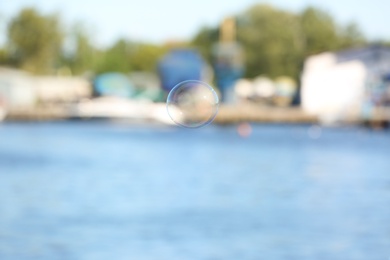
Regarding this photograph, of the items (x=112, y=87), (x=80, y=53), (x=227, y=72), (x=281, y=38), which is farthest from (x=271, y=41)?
(x=80, y=53)

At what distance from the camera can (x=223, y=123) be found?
81.9 meters

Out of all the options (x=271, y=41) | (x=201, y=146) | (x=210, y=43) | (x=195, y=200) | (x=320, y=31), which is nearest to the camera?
(x=195, y=200)

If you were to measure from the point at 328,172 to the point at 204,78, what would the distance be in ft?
174

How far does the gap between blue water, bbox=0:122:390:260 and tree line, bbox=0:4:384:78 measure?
1297 inches

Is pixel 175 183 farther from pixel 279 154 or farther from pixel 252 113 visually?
pixel 252 113

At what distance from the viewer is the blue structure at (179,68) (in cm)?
9512

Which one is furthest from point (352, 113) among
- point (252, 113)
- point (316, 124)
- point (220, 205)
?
point (220, 205)

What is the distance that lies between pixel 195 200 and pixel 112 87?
70.6m

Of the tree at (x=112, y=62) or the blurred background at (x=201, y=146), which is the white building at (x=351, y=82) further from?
the tree at (x=112, y=62)

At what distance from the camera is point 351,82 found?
7725cm

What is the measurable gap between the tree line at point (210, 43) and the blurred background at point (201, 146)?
0.58 ft

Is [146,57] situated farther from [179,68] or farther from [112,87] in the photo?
[179,68]

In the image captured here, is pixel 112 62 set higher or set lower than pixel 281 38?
higher

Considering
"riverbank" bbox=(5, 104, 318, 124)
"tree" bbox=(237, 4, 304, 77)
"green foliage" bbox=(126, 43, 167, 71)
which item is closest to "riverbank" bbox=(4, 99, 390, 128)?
"riverbank" bbox=(5, 104, 318, 124)
